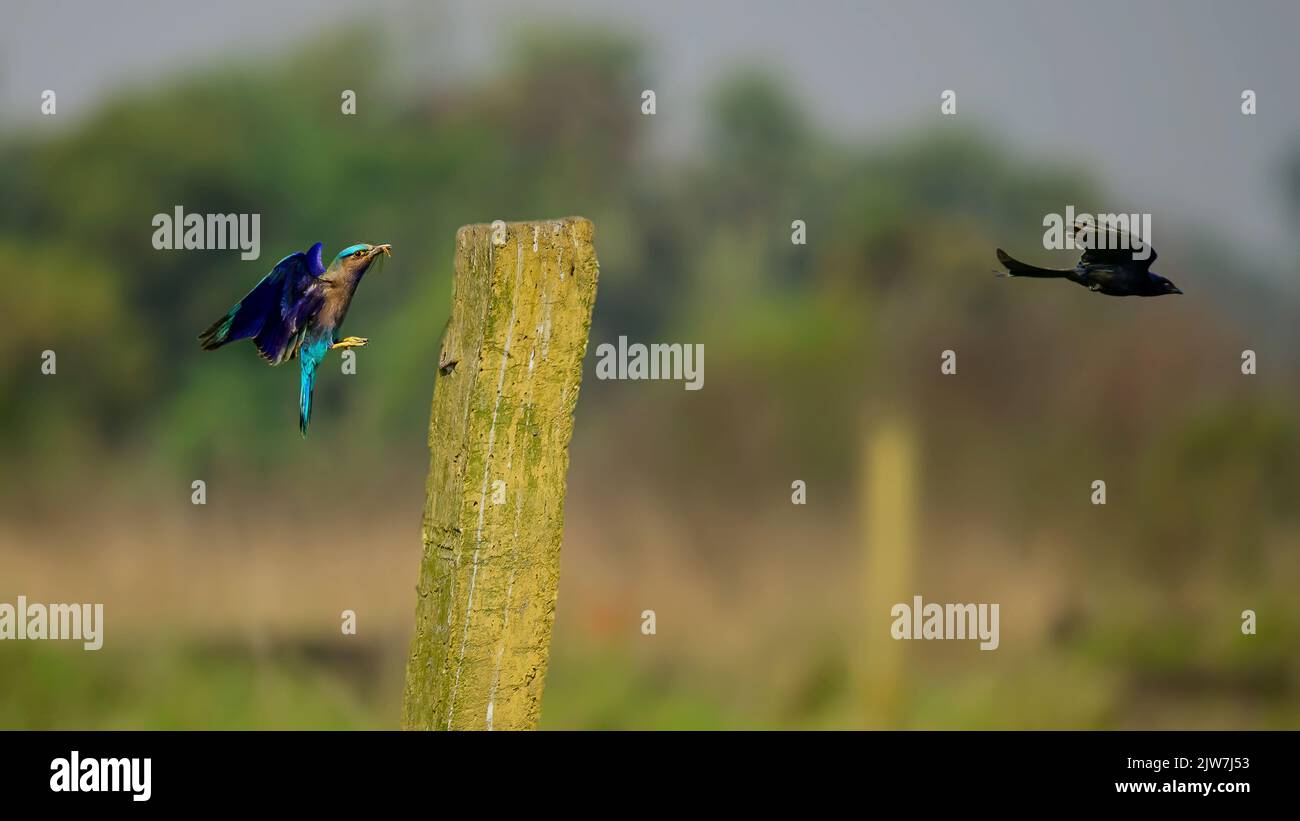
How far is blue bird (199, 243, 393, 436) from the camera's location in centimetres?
389

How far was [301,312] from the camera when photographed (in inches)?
154

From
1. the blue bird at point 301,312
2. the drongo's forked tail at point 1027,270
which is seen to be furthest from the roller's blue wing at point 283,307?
the drongo's forked tail at point 1027,270

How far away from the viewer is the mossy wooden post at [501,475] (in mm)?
3807

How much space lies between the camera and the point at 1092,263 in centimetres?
374

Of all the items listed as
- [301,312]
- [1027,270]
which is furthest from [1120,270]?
[301,312]

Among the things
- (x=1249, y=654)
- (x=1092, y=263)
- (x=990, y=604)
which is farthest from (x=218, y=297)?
(x=1092, y=263)

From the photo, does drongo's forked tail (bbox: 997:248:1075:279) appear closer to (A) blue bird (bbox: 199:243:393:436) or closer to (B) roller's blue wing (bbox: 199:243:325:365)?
(A) blue bird (bbox: 199:243:393:436)

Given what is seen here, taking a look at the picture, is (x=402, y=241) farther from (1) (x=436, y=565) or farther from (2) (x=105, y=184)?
(1) (x=436, y=565)

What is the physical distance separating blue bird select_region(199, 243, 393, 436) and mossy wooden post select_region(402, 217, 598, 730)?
35 cm

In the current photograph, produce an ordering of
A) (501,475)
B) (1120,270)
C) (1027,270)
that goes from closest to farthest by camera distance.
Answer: (1027,270), (1120,270), (501,475)

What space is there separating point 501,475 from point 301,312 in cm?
74

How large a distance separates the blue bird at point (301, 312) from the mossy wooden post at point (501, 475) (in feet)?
1.15

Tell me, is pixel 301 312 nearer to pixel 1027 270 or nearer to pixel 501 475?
pixel 501 475

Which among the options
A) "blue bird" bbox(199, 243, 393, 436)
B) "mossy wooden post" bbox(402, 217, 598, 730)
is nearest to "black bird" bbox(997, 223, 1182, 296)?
"mossy wooden post" bbox(402, 217, 598, 730)
